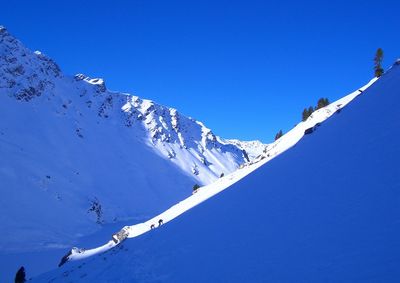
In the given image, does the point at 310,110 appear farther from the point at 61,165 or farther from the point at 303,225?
the point at 61,165

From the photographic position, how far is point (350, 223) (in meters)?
16.2

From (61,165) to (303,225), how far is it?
4676 inches

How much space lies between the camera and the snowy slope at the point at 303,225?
14172 millimetres

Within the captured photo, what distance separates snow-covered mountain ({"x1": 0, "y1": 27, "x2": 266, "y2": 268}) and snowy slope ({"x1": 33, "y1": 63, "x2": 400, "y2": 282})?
57.2 m

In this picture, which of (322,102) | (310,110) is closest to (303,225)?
(322,102)

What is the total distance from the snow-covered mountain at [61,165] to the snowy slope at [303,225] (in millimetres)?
57210

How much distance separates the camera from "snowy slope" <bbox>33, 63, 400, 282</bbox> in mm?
14172

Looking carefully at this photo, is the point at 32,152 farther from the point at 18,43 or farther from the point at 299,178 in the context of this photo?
the point at 299,178

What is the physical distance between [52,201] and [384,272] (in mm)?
99065

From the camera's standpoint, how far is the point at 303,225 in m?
18.7

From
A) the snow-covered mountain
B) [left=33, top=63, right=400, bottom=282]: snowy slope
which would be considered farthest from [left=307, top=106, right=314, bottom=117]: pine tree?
the snow-covered mountain

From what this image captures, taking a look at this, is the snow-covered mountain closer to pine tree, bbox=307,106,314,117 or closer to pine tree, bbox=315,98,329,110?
pine tree, bbox=307,106,314,117

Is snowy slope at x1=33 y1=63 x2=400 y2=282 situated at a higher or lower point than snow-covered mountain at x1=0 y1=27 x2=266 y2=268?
lower

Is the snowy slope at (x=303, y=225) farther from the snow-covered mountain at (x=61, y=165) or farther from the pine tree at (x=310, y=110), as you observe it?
the snow-covered mountain at (x=61, y=165)
